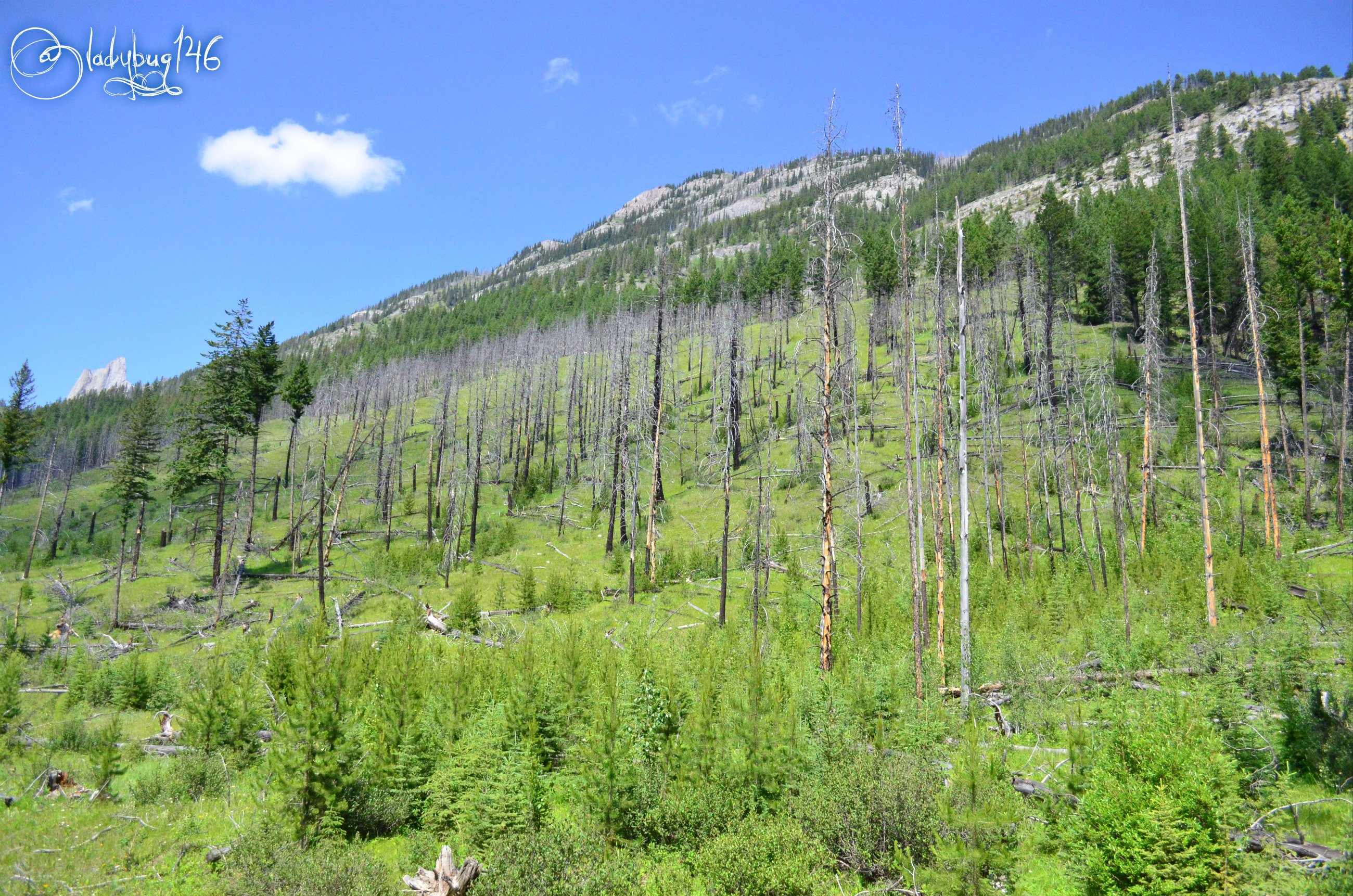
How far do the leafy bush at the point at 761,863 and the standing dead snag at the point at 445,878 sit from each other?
11.5 ft

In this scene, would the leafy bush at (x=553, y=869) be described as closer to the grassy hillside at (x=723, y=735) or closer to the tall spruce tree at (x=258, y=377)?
the grassy hillside at (x=723, y=735)

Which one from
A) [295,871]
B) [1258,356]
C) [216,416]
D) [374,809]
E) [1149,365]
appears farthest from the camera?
[216,416]

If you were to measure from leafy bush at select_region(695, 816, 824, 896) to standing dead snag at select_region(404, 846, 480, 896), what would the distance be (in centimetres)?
350

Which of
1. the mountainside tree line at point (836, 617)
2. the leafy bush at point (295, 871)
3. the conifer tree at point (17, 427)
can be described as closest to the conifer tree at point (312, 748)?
the mountainside tree line at point (836, 617)

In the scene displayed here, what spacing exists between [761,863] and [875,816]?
91.7 inches

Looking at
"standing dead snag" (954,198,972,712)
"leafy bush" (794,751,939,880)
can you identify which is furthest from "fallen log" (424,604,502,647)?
"standing dead snag" (954,198,972,712)

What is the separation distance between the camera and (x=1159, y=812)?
7.32 m

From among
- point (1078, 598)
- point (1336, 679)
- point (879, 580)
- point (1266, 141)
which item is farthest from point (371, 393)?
point (1266, 141)

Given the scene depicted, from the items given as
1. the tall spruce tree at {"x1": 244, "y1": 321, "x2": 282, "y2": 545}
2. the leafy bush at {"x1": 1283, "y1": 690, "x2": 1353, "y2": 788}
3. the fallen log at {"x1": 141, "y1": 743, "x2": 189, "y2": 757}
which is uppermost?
the tall spruce tree at {"x1": 244, "y1": 321, "x2": 282, "y2": 545}

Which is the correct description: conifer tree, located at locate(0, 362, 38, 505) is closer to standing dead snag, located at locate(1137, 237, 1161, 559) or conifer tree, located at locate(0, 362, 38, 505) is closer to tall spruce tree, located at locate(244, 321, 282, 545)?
tall spruce tree, located at locate(244, 321, 282, 545)

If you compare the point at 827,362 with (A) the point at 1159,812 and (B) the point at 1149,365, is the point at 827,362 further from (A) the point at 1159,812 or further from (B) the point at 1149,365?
(B) the point at 1149,365

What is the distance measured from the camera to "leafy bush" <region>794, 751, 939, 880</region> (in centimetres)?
986

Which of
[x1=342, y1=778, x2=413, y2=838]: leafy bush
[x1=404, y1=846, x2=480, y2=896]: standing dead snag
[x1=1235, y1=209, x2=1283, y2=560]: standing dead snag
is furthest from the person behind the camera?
[x1=1235, y1=209, x2=1283, y2=560]: standing dead snag

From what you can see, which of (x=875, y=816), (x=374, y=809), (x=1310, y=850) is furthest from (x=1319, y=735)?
(x=374, y=809)
